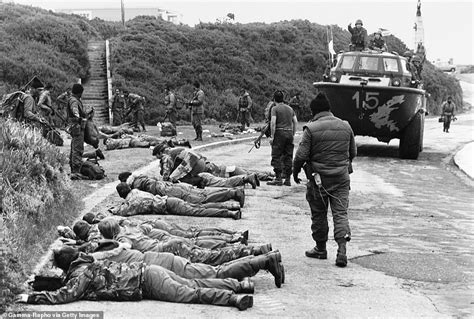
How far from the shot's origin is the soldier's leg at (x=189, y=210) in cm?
1120

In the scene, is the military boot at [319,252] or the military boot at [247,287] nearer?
the military boot at [247,287]

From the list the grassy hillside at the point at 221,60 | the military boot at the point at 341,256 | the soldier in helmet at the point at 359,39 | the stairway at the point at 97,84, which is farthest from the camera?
the grassy hillside at the point at 221,60

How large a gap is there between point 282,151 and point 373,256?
19.1 feet

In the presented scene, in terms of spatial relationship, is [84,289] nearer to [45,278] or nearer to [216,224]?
[45,278]

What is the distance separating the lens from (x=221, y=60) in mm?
45281

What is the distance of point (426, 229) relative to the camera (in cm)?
1115

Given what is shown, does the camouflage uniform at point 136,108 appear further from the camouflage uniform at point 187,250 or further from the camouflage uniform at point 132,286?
the camouflage uniform at point 132,286

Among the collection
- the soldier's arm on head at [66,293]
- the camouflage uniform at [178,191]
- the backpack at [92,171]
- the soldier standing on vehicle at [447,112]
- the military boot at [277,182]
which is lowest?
the soldier standing on vehicle at [447,112]

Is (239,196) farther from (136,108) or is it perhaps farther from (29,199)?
(136,108)

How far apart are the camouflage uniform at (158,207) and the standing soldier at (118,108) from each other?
19588 mm

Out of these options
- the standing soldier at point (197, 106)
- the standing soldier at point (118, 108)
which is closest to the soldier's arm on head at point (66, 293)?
the standing soldier at point (197, 106)

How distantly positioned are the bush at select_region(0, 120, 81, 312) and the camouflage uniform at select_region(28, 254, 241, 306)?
1.82 ft

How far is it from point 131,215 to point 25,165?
5.51ft

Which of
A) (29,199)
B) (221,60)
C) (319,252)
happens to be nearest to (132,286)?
(319,252)
